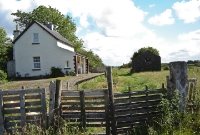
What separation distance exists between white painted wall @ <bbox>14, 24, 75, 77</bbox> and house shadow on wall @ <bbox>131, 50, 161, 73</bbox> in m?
18.4

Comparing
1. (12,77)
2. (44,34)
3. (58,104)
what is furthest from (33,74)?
(58,104)

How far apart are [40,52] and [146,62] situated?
22200 mm

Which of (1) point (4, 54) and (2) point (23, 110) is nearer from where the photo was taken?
(2) point (23, 110)

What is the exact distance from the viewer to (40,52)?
32.1m

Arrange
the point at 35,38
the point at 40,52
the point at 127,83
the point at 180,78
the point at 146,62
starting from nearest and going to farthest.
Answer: the point at 180,78, the point at 127,83, the point at 40,52, the point at 35,38, the point at 146,62

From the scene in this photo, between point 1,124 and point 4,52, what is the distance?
97.7ft

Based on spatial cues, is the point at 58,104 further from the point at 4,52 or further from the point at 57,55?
the point at 4,52

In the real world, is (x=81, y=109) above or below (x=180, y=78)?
below

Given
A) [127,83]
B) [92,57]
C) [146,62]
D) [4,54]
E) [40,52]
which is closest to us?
[127,83]

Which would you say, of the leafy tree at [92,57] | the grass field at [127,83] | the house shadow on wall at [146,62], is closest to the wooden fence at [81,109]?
the grass field at [127,83]

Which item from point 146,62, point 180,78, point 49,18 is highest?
point 49,18

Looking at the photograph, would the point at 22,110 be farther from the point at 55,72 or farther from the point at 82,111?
the point at 55,72

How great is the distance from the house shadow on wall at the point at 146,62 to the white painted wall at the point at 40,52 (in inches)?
723

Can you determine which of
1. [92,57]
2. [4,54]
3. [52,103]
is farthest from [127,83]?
[92,57]
